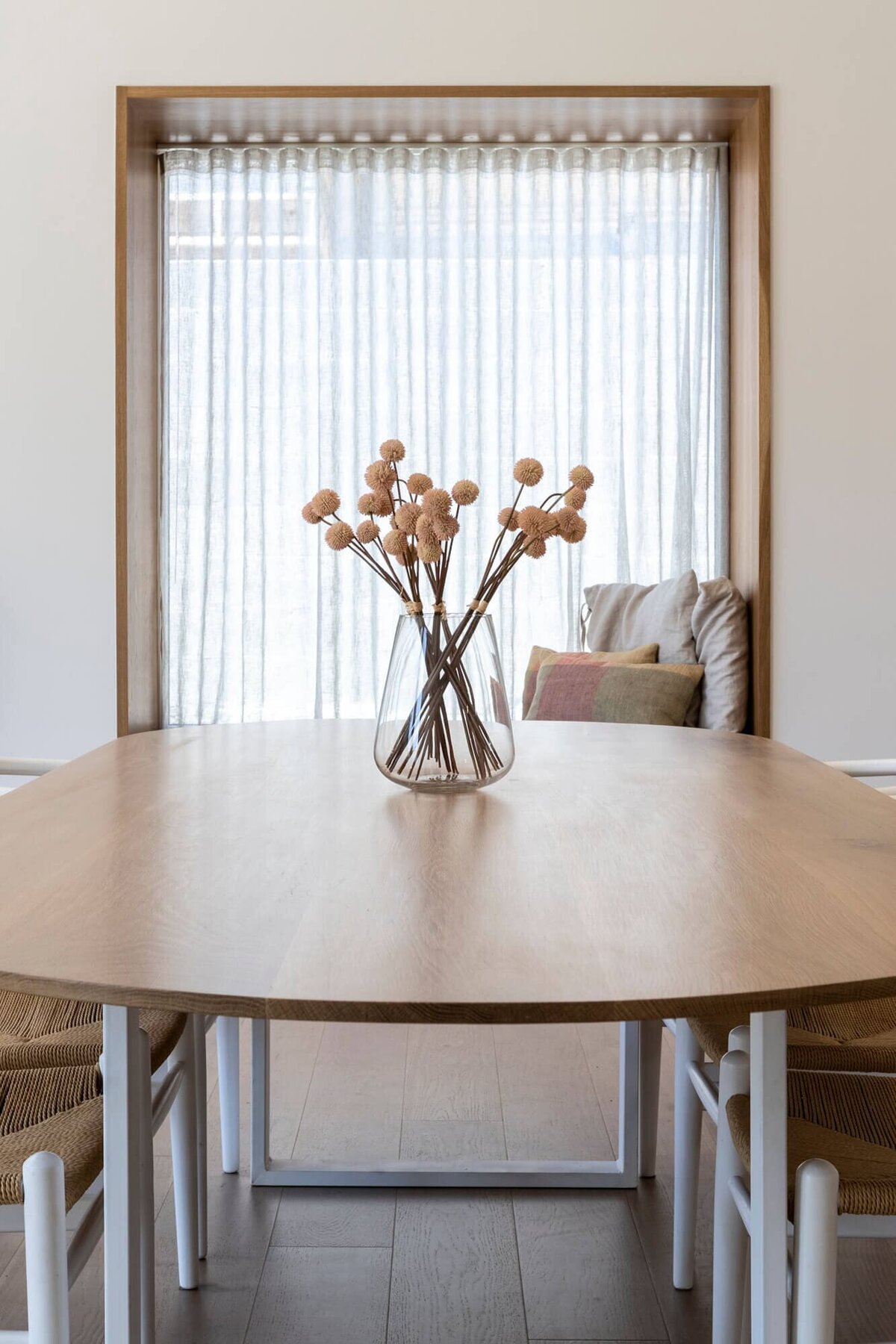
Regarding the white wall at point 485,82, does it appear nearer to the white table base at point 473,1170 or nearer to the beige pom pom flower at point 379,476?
the white table base at point 473,1170

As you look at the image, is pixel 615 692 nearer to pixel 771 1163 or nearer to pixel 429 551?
pixel 429 551

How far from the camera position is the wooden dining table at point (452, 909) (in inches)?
30.2

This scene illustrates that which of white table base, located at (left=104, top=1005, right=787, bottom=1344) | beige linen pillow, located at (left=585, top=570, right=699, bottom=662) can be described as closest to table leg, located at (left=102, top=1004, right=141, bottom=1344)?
white table base, located at (left=104, top=1005, right=787, bottom=1344)

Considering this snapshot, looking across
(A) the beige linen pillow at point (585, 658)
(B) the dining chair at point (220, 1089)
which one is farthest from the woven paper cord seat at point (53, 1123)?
(A) the beige linen pillow at point (585, 658)

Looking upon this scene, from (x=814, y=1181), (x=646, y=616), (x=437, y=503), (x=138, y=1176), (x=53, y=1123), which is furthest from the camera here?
(x=646, y=616)

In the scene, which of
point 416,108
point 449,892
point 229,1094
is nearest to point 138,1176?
point 449,892

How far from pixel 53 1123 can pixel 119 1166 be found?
18 cm

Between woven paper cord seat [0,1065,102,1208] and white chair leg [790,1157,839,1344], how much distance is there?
0.60m

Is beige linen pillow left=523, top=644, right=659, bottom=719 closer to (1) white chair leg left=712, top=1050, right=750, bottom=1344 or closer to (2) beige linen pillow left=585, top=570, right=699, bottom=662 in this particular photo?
(2) beige linen pillow left=585, top=570, right=699, bottom=662

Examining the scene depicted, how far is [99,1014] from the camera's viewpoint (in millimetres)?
1457

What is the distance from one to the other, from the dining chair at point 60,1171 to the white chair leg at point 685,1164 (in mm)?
679

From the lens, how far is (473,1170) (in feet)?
6.50

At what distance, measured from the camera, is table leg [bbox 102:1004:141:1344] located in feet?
3.22

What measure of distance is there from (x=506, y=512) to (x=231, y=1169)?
1202 mm
